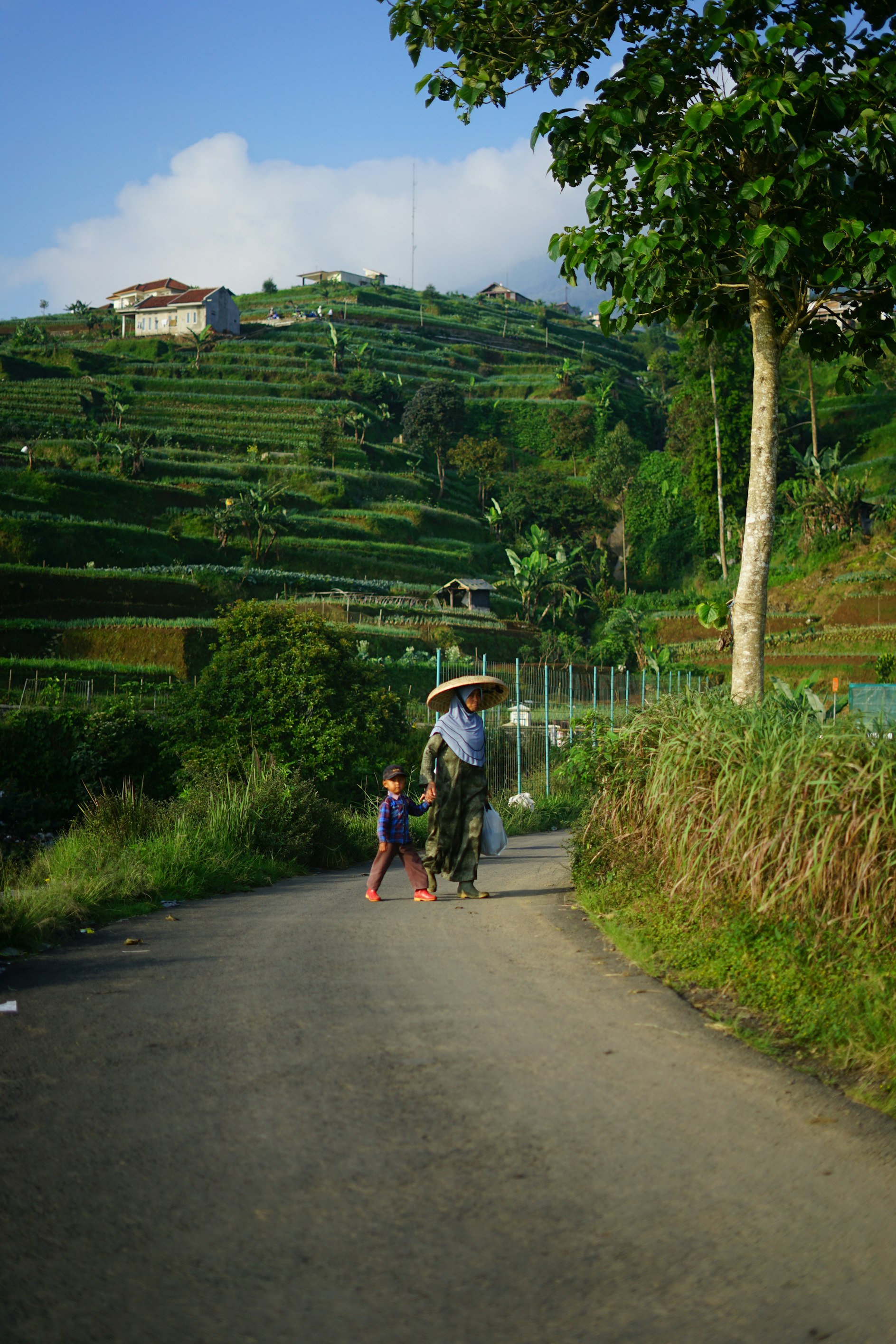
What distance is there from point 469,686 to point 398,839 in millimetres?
1551

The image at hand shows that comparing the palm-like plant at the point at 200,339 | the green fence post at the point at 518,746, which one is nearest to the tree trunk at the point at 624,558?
the palm-like plant at the point at 200,339

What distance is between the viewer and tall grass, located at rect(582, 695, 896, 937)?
6.30 metres

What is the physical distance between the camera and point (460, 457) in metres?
94.3

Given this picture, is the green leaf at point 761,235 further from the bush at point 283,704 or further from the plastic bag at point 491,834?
the bush at point 283,704

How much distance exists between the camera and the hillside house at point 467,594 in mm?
68750

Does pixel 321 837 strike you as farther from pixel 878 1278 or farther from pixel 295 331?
pixel 295 331

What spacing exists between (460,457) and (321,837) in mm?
82590

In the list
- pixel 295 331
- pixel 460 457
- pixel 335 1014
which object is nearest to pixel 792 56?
pixel 335 1014

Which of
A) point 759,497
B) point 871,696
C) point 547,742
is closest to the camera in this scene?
point 759,497

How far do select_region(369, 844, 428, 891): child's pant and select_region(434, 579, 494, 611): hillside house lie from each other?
5817 centimetres

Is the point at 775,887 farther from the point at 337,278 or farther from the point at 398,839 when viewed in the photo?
the point at 337,278

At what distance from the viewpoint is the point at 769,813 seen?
6.85 metres

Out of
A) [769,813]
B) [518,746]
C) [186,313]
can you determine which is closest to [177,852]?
[769,813]

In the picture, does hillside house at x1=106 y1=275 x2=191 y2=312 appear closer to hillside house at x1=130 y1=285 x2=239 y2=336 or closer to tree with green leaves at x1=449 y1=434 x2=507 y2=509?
hillside house at x1=130 y1=285 x2=239 y2=336
